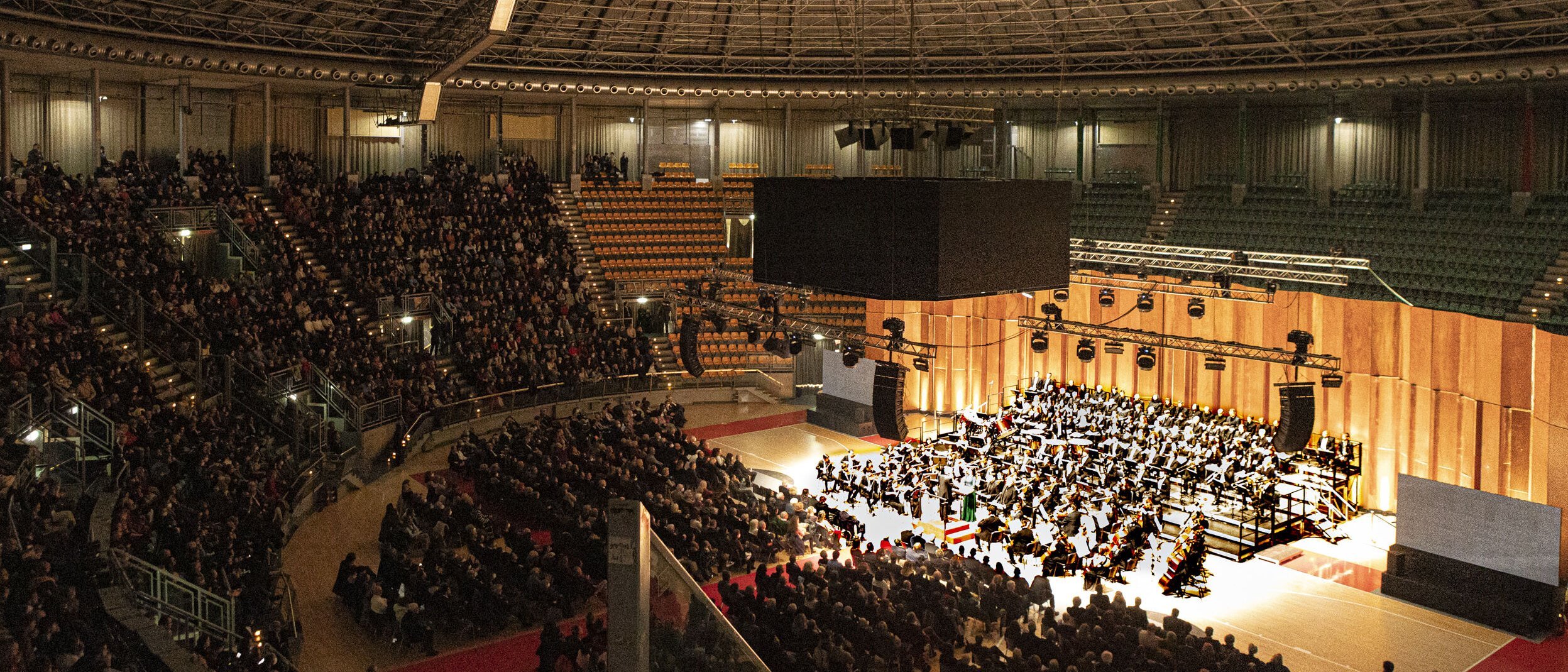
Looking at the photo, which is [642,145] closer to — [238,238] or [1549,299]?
[238,238]

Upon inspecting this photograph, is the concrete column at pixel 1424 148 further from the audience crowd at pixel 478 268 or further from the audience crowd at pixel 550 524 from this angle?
the audience crowd at pixel 478 268

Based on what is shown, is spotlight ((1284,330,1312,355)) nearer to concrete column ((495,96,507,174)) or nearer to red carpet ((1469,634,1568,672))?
red carpet ((1469,634,1568,672))

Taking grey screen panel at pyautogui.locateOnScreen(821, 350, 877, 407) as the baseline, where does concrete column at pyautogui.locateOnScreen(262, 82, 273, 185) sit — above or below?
above

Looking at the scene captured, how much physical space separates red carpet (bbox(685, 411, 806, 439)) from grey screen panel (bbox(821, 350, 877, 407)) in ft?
3.79

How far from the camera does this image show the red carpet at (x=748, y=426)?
28.7 metres

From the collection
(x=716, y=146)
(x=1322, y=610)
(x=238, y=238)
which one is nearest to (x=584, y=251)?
(x=716, y=146)

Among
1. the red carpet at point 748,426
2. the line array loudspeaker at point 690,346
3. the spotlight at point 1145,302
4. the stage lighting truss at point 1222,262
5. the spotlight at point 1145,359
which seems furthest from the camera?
the red carpet at point 748,426

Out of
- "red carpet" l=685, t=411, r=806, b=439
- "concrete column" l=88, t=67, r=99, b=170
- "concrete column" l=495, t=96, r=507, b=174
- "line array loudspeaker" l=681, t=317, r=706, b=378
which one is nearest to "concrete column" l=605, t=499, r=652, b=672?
"line array loudspeaker" l=681, t=317, r=706, b=378

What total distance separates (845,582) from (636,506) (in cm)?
941

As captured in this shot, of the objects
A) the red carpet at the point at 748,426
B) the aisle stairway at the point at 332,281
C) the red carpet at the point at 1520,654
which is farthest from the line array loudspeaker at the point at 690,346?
the red carpet at the point at 1520,654

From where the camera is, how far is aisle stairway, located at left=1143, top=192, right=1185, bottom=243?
3114cm

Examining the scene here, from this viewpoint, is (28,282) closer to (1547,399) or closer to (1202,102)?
(1547,399)

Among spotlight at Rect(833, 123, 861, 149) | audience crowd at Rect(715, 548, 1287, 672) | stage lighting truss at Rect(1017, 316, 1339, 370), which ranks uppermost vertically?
spotlight at Rect(833, 123, 861, 149)

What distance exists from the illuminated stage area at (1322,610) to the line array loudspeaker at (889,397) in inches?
87.3
